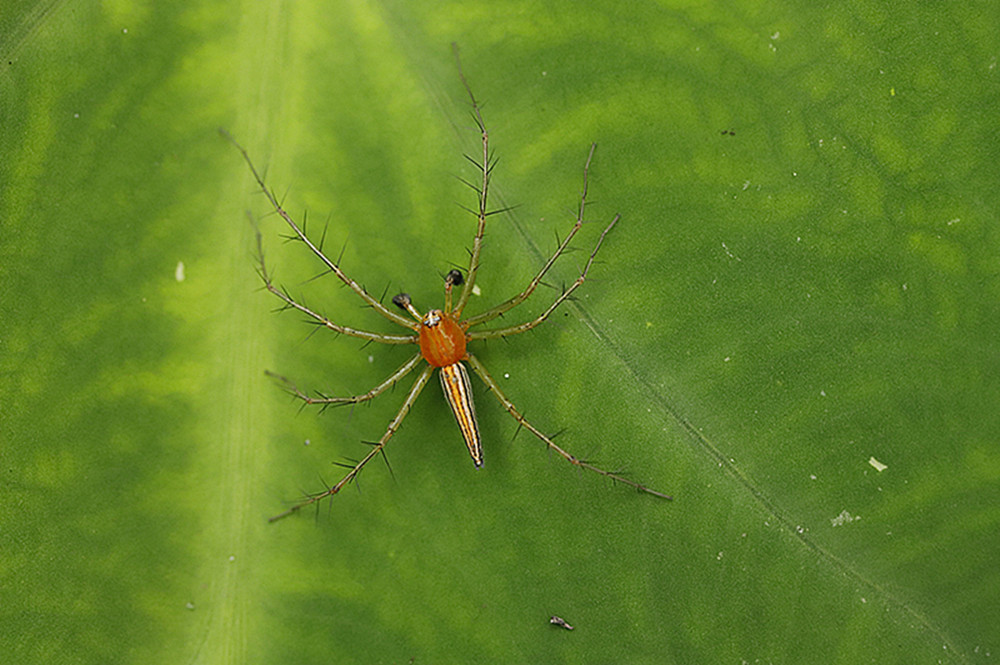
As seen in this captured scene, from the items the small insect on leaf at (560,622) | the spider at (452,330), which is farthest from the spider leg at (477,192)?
the small insect on leaf at (560,622)

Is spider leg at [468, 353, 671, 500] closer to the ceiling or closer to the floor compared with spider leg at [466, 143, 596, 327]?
closer to the floor

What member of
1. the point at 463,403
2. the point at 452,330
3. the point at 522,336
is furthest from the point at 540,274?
the point at 463,403

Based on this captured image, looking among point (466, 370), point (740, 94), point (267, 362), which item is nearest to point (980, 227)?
point (740, 94)

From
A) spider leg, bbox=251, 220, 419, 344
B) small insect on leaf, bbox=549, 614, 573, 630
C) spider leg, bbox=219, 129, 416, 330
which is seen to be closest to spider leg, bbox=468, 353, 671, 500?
spider leg, bbox=251, 220, 419, 344

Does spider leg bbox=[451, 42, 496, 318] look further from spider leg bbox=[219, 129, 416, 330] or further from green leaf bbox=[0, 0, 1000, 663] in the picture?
spider leg bbox=[219, 129, 416, 330]

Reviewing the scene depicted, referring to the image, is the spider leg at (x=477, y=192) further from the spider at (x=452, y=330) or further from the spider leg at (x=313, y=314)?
the spider leg at (x=313, y=314)

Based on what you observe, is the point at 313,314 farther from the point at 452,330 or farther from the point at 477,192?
the point at 477,192
